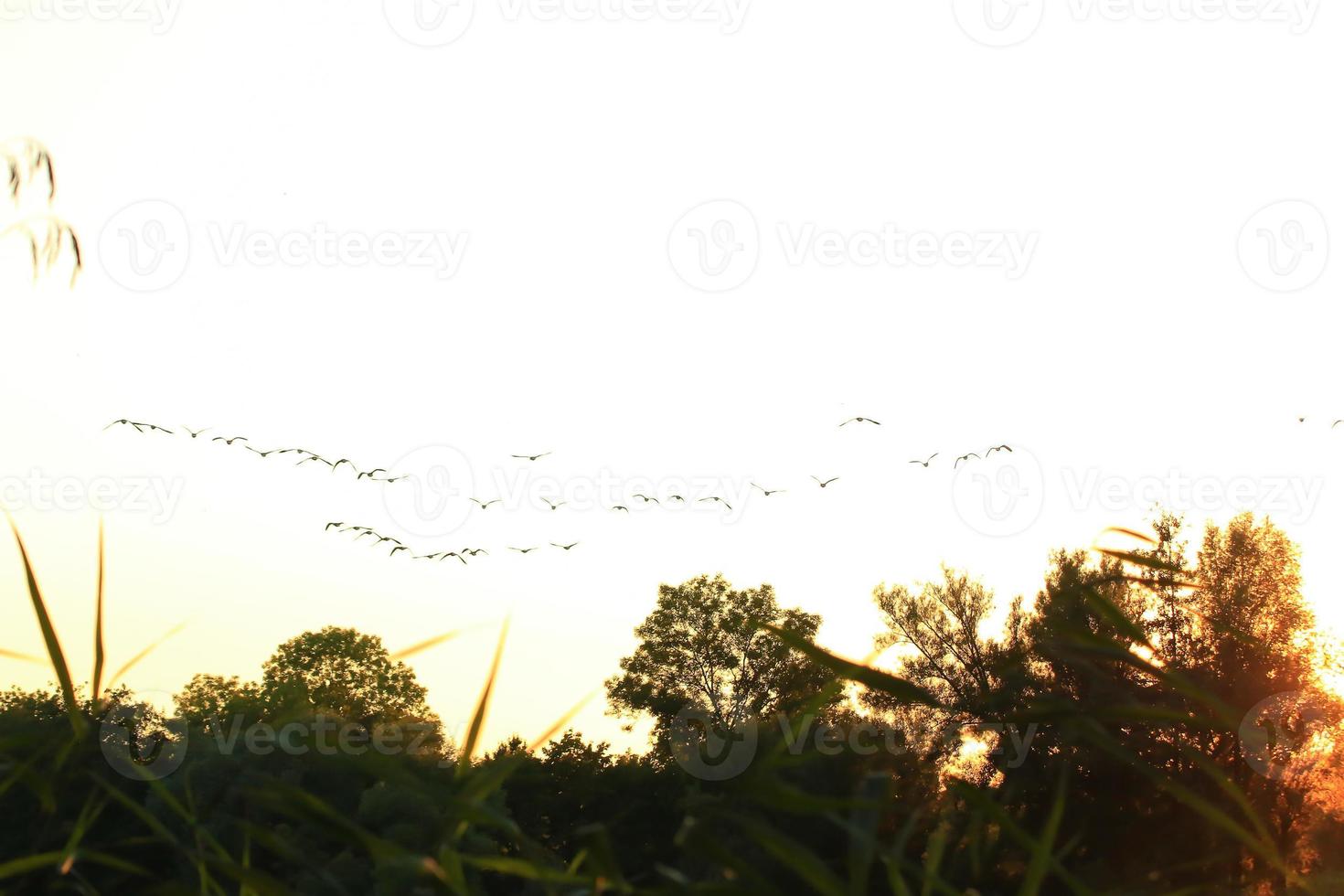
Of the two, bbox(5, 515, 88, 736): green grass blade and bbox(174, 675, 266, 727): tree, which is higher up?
bbox(5, 515, 88, 736): green grass blade

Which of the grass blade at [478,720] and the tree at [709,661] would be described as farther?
the tree at [709,661]

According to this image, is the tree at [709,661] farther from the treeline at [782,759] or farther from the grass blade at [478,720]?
the grass blade at [478,720]


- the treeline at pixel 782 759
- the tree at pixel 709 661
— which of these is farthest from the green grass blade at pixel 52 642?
the tree at pixel 709 661

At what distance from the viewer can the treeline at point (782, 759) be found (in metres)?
2.56

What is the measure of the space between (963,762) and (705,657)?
2452 centimetres

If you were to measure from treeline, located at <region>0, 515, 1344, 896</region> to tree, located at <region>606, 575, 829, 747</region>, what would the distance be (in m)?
0.15

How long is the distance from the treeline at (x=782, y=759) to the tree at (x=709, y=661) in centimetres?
15

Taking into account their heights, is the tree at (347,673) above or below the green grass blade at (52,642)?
below

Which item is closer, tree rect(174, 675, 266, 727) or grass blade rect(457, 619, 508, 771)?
grass blade rect(457, 619, 508, 771)

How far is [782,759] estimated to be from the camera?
100 inches

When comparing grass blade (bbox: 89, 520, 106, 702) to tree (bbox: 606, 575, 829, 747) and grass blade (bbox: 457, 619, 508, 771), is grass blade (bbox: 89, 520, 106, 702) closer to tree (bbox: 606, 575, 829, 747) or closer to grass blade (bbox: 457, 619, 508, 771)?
grass blade (bbox: 457, 619, 508, 771)

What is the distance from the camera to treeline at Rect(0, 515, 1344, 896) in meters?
2.56

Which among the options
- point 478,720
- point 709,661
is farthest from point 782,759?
point 709,661

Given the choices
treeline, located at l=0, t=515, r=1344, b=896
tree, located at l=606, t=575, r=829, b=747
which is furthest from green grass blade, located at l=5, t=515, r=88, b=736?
tree, located at l=606, t=575, r=829, b=747
